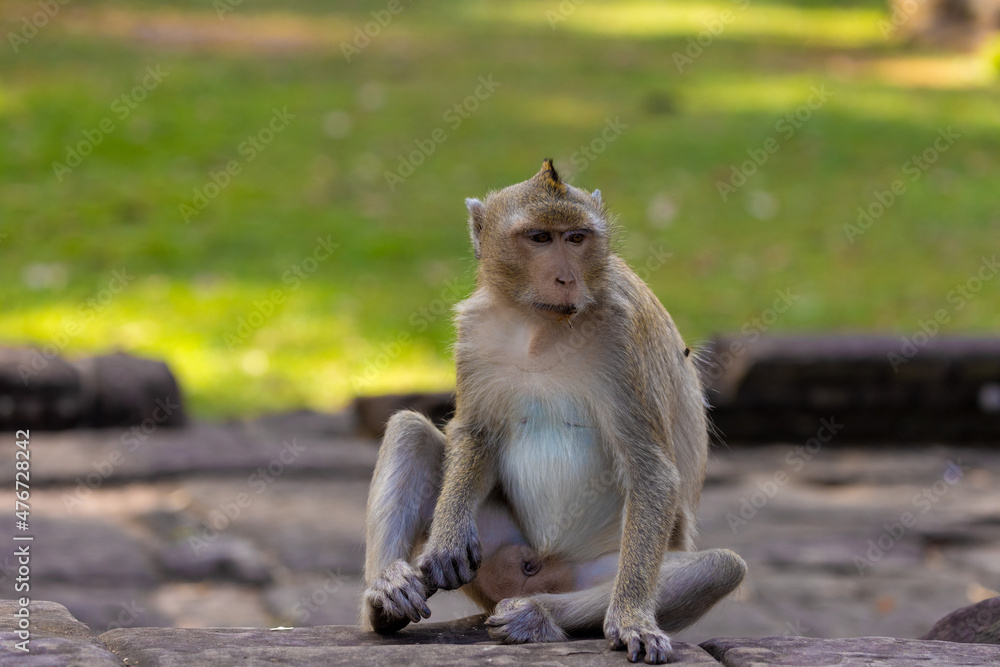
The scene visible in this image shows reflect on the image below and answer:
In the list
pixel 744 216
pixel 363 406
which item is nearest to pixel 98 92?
pixel 744 216

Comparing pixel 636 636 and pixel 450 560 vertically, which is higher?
pixel 450 560

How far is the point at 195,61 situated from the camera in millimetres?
17156

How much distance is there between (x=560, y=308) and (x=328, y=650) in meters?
1.09

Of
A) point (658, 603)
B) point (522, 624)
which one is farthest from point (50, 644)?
point (658, 603)

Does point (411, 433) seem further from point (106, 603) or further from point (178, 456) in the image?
point (178, 456)

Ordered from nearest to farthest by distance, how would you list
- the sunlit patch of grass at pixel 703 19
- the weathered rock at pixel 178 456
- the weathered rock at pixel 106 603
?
1. the weathered rock at pixel 106 603
2. the weathered rock at pixel 178 456
3. the sunlit patch of grass at pixel 703 19

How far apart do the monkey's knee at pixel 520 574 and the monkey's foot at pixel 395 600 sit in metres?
0.34

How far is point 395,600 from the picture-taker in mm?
3619

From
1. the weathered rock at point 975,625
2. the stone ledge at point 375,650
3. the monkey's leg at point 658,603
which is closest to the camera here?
the stone ledge at point 375,650

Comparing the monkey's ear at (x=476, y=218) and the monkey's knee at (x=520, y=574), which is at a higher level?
the monkey's ear at (x=476, y=218)

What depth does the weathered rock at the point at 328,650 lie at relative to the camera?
3.29 metres

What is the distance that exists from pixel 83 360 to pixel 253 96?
812 cm

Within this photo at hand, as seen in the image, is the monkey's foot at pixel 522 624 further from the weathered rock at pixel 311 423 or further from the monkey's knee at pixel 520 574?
the weathered rock at pixel 311 423

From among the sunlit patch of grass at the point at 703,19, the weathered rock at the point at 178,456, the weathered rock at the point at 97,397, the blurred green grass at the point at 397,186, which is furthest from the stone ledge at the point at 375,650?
the sunlit patch of grass at the point at 703,19
